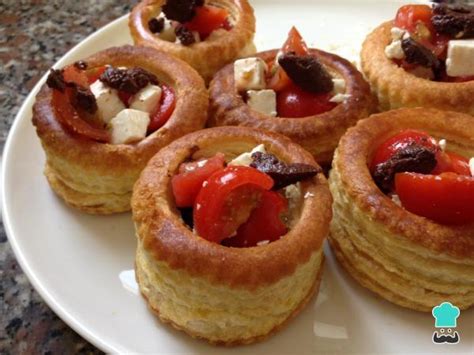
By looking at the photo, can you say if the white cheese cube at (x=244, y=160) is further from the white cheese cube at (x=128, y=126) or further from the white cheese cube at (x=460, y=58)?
the white cheese cube at (x=460, y=58)

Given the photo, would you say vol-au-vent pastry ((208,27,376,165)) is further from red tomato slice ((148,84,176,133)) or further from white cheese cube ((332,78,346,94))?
red tomato slice ((148,84,176,133))

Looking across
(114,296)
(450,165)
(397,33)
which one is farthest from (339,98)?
(114,296)

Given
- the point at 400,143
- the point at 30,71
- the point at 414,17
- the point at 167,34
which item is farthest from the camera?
the point at 30,71

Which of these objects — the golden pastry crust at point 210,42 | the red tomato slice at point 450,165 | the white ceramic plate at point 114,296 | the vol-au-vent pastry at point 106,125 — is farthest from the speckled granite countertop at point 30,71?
the red tomato slice at point 450,165

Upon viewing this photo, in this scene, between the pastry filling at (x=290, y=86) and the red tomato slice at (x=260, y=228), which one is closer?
the red tomato slice at (x=260, y=228)

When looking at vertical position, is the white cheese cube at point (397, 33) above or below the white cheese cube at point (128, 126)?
above

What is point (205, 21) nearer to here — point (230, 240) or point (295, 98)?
point (295, 98)

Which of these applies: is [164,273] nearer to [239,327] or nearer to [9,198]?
[239,327]
